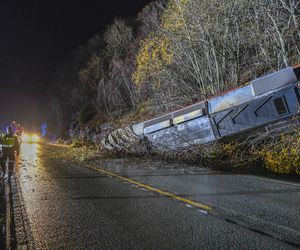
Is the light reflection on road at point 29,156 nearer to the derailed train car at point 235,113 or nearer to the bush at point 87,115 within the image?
the derailed train car at point 235,113

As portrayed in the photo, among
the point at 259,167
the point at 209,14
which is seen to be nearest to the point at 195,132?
the point at 259,167

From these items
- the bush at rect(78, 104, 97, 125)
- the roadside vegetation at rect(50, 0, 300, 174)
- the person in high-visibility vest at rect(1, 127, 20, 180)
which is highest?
the bush at rect(78, 104, 97, 125)

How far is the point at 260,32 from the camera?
46.5 ft

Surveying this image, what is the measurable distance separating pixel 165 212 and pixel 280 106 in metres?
5.52

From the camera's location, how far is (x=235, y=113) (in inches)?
405

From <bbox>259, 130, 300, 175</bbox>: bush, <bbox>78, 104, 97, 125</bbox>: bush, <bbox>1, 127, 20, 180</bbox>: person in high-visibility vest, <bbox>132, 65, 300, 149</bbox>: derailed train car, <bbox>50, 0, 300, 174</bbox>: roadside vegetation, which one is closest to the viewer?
<bbox>259, 130, 300, 175</bbox>: bush

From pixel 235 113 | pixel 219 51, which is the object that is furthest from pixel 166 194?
pixel 219 51

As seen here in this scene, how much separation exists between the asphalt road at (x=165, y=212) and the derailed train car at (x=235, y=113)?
2.17m

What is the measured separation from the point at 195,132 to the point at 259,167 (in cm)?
308

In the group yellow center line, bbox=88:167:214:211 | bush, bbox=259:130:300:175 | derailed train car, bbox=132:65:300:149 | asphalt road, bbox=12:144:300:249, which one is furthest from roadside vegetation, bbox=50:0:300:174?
yellow center line, bbox=88:167:214:211

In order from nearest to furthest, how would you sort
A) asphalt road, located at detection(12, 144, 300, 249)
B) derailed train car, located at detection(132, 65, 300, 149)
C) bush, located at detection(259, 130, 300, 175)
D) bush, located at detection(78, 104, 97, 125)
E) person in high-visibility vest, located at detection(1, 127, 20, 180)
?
asphalt road, located at detection(12, 144, 300, 249), bush, located at detection(259, 130, 300, 175), derailed train car, located at detection(132, 65, 300, 149), person in high-visibility vest, located at detection(1, 127, 20, 180), bush, located at detection(78, 104, 97, 125)

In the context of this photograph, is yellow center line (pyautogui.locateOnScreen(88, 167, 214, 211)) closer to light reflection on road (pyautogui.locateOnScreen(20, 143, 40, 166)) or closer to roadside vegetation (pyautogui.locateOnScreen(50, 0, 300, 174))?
roadside vegetation (pyautogui.locateOnScreen(50, 0, 300, 174))

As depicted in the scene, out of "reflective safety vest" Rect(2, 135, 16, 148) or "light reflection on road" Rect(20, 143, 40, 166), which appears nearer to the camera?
"reflective safety vest" Rect(2, 135, 16, 148)

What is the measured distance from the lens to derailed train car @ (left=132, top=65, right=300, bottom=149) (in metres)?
9.11
